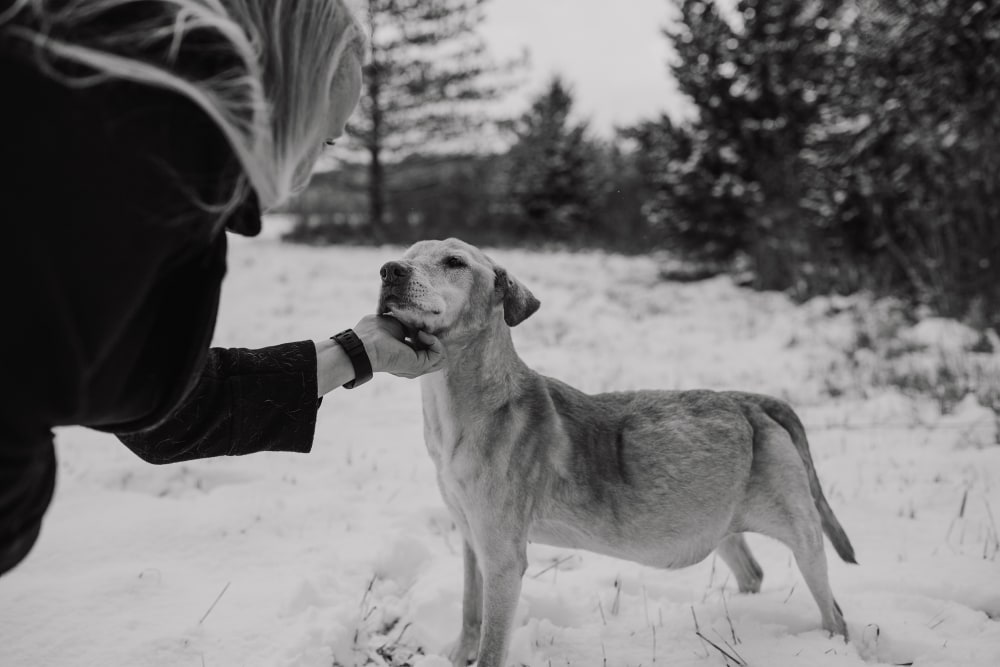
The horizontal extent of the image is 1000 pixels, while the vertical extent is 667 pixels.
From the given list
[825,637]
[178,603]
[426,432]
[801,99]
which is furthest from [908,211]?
[178,603]

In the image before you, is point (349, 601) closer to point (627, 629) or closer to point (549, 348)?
point (627, 629)

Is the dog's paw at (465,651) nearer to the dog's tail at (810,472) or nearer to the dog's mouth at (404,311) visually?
the dog's mouth at (404,311)

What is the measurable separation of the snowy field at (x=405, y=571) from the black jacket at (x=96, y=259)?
1.95 metres

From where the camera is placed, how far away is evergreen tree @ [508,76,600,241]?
2486 cm

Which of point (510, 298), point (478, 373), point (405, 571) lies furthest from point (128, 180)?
point (405, 571)

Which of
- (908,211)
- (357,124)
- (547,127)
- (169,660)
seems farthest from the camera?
(547,127)

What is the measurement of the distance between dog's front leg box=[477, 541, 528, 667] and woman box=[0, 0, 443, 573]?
5.78 feet

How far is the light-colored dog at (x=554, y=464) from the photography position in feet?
9.39

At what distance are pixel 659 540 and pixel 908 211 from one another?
10251 millimetres

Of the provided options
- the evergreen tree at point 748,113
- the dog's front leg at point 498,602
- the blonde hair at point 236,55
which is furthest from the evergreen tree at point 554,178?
the blonde hair at point 236,55

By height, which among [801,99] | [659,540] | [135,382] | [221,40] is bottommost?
[659,540]

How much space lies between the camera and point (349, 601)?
330 cm

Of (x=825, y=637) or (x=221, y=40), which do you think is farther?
(x=825, y=637)

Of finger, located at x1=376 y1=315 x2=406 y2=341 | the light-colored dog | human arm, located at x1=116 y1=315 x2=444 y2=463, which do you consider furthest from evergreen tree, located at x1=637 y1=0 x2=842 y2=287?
human arm, located at x1=116 y1=315 x2=444 y2=463
